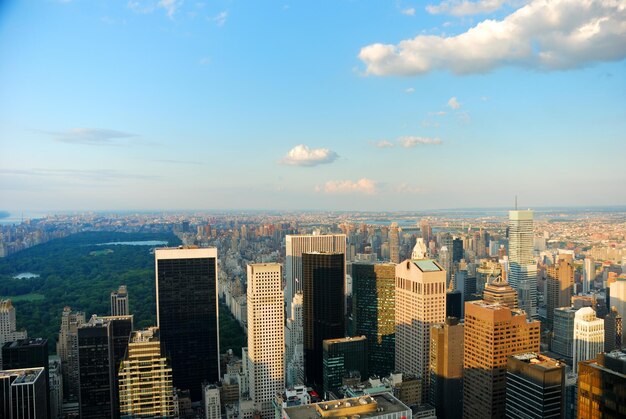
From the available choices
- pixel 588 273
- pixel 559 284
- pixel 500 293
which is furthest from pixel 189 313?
pixel 559 284

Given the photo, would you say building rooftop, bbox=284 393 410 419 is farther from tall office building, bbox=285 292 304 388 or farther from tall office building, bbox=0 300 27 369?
tall office building, bbox=0 300 27 369

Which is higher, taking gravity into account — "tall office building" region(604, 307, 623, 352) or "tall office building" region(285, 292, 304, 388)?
"tall office building" region(604, 307, 623, 352)

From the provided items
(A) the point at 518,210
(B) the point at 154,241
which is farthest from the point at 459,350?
(B) the point at 154,241

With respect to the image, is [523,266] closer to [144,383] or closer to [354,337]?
[354,337]

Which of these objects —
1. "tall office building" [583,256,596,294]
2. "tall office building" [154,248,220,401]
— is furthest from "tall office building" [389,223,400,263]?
"tall office building" [154,248,220,401]

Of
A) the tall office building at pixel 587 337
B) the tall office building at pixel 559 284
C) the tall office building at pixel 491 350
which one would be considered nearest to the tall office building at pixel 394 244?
the tall office building at pixel 559 284

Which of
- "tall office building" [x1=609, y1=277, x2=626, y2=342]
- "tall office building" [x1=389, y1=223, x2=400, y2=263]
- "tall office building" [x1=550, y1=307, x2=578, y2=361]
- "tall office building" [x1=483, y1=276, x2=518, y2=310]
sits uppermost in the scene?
"tall office building" [x1=389, y1=223, x2=400, y2=263]

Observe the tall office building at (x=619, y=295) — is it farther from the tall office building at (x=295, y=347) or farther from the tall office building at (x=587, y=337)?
the tall office building at (x=295, y=347)
